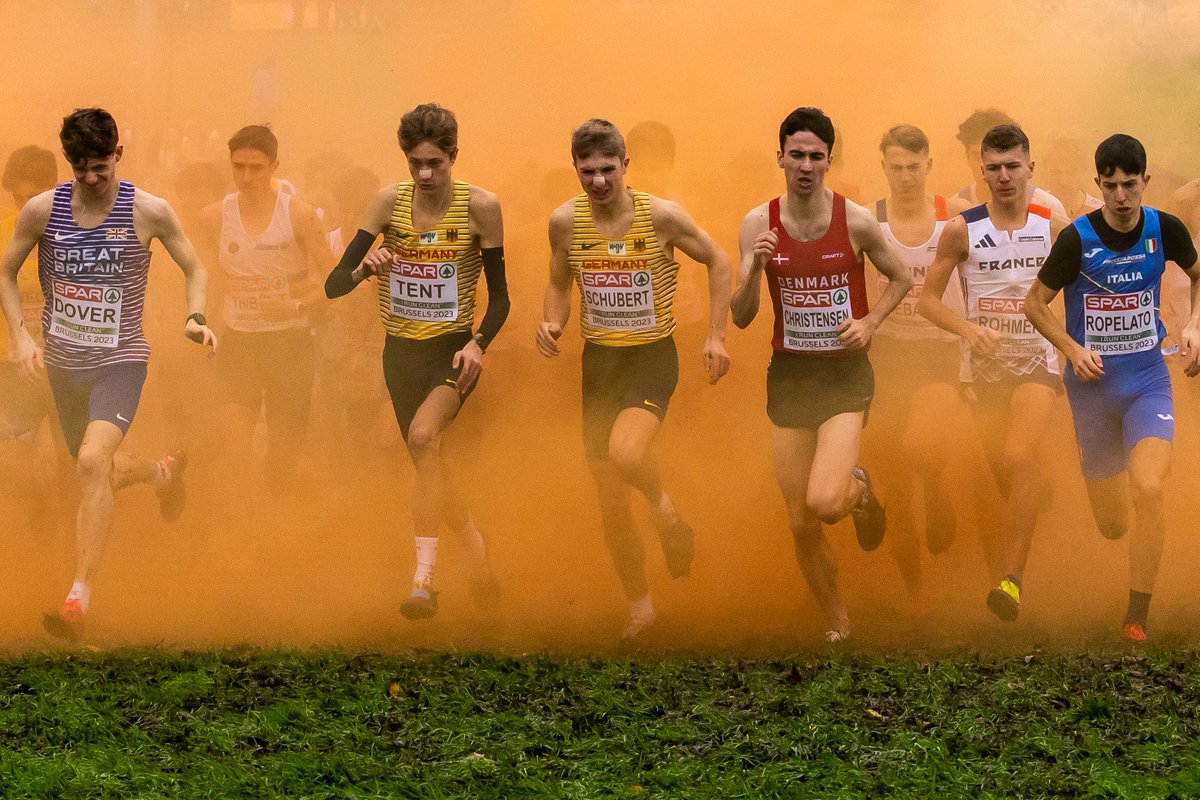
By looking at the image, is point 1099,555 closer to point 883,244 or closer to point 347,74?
point 883,244

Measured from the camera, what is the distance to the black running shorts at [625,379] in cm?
872

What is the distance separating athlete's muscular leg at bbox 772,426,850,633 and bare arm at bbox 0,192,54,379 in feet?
12.0

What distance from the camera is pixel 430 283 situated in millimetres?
8750

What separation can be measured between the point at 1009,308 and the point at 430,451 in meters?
2.93

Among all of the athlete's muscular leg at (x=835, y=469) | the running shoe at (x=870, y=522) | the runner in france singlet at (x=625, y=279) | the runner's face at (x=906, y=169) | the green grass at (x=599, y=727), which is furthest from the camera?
the runner's face at (x=906, y=169)

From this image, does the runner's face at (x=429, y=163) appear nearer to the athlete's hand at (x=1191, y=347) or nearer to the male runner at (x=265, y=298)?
the male runner at (x=265, y=298)

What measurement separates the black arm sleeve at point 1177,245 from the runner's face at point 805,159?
5.44 feet

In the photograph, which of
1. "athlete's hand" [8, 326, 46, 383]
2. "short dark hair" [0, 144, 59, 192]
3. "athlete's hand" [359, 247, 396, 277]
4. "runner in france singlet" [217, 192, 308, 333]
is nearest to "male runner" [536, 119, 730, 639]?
"athlete's hand" [359, 247, 396, 277]

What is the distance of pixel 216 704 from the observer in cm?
768

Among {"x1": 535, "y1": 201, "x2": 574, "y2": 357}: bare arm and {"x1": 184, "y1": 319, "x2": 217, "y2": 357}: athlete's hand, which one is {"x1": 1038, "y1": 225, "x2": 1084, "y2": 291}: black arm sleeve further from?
{"x1": 184, "y1": 319, "x2": 217, "y2": 357}: athlete's hand

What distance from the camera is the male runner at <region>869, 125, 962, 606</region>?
29.5 ft

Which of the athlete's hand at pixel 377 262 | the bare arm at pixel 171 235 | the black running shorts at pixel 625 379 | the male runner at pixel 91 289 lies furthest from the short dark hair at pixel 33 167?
the black running shorts at pixel 625 379

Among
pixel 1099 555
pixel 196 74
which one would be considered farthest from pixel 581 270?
pixel 1099 555

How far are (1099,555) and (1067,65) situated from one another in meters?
2.48
